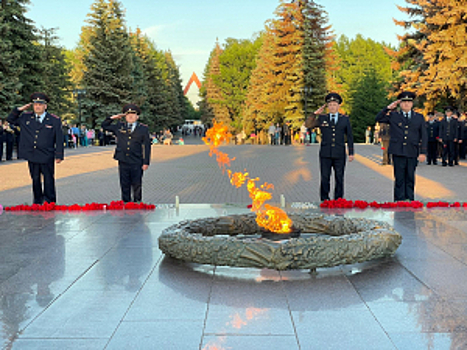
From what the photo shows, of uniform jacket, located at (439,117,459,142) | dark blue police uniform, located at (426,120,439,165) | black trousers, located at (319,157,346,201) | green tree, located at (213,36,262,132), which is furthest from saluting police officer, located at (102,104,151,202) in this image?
green tree, located at (213,36,262,132)

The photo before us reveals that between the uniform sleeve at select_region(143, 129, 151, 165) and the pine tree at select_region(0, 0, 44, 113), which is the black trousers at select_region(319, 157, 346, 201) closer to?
the uniform sleeve at select_region(143, 129, 151, 165)

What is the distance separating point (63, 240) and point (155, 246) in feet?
4.18

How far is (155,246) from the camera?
6.34 metres

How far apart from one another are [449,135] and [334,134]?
11.9m

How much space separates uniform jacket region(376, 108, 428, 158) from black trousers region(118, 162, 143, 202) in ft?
14.3

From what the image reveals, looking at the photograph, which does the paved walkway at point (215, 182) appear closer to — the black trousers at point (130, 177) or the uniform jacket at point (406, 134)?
the black trousers at point (130, 177)

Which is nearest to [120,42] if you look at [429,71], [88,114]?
[88,114]

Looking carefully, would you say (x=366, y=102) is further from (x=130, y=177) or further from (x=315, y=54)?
(x=130, y=177)

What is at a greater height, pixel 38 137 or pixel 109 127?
pixel 109 127

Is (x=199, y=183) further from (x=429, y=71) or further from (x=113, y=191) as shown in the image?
(x=429, y=71)

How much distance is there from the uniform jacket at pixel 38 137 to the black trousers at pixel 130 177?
1.13 m

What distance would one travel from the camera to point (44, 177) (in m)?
9.79

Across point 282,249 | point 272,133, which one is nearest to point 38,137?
point 282,249

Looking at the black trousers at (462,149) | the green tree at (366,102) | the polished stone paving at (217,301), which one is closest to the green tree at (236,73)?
the green tree at (366,102)
